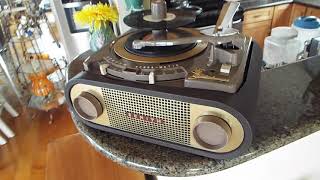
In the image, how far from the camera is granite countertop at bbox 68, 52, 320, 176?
1.55 ft

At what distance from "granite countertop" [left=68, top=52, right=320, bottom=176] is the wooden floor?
4.80ft

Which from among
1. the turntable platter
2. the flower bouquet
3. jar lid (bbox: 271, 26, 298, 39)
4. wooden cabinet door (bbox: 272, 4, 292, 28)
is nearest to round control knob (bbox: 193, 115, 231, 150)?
the turntable platter

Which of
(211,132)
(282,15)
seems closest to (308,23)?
(211,132)

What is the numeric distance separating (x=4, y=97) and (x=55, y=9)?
937mm

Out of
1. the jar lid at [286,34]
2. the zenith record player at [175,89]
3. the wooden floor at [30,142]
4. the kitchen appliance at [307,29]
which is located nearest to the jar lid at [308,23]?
the kitchen appliance at [307,29]

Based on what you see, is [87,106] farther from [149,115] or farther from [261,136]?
[261,136]

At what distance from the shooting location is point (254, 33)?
2.41 m

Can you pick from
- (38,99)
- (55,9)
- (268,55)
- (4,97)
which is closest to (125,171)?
(268,55)

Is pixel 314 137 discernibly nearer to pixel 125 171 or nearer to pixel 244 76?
pixel 244 76

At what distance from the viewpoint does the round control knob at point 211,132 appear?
1.35 ft

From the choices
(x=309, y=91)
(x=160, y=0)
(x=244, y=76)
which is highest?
(x=160, y=0)

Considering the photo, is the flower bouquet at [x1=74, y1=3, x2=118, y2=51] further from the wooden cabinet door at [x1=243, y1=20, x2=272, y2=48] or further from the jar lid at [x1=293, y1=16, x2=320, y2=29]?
the wooden cabinet door at [x1=243, y1=20, x2=272, y2=48]

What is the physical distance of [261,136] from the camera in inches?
19.6

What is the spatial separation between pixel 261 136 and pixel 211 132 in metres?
0.13
